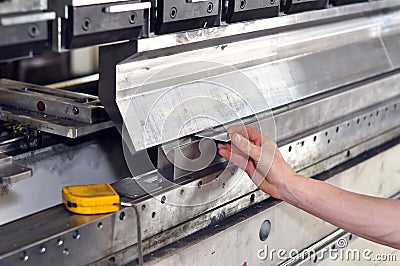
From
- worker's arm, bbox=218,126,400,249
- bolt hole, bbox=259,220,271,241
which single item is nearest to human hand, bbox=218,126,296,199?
worker's arm, bbox=218,126,400,249

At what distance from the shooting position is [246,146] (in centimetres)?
152

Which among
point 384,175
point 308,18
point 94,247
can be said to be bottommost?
point 384,175

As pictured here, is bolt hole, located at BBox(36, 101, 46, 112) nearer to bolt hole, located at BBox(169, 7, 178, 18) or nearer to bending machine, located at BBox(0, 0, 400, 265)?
bending machine, located at BBox(0, 0, 400, 265)

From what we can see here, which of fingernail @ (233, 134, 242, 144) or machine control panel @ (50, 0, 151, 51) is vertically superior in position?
machine control panel @ (50, 0, 151, 51)

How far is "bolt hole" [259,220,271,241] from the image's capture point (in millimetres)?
1688

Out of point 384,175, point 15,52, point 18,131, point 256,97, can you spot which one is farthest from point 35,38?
point 384,175

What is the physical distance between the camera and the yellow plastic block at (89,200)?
4.30 feet

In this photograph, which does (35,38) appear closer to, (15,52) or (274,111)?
(15,52)

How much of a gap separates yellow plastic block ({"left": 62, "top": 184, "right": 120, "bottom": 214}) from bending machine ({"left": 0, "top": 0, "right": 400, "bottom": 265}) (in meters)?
0.02

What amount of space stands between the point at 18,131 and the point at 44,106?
10 cm

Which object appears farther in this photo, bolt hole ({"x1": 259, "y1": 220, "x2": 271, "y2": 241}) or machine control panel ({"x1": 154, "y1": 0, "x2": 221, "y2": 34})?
bolt hole ({"x1": 259, "y1": 220, "x2": 271, "y2": 241})

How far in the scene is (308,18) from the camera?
1878mm

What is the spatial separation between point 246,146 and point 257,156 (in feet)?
0.12

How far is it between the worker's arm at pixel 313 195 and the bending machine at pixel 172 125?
0.06m
